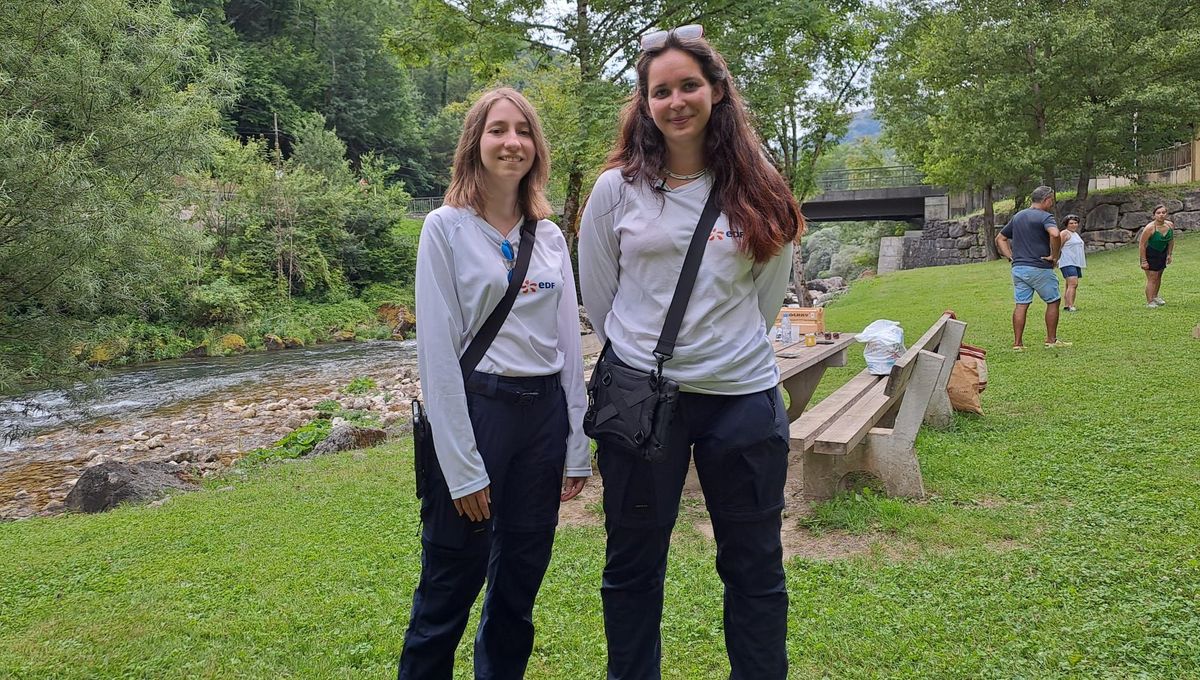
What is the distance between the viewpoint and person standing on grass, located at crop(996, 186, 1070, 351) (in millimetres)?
9141

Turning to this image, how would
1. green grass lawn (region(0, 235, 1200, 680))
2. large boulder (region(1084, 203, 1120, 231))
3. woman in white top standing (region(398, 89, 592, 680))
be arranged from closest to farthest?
woman in white top standing (region(398, 89, 592, 680))
green grass lawn (region(0, 235, 1200, 680))
large boulder (region(1084, 203, 1120, 231))

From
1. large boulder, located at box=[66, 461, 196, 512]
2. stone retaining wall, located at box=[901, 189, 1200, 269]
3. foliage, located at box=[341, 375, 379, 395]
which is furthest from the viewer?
stone retaining wall, located at box=[901, 189, 1200, 269]

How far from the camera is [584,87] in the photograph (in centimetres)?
1246

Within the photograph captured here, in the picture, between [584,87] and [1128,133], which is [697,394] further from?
[1128,133]

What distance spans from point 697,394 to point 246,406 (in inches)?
498

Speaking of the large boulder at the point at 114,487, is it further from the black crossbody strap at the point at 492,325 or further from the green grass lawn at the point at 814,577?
the black crossbody strap at the point at 492,325

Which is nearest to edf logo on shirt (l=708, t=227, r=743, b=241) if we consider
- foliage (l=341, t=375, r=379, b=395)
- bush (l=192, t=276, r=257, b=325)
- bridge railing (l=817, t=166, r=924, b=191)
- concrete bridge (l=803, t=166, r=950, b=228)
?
foliage (l=341, t=375, r=379, b=395)

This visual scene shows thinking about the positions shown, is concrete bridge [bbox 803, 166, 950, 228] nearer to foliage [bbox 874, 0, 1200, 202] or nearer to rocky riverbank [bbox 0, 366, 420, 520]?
foliage [bbox 874, 0, 1200, 202]

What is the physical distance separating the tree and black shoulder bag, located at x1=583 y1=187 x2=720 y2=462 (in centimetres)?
558

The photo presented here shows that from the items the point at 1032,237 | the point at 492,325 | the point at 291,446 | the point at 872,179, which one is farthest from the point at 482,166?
the point at 872,179

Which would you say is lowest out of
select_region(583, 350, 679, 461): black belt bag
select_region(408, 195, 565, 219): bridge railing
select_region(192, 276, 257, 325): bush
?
select_region(192, 276, 257, 325): bush

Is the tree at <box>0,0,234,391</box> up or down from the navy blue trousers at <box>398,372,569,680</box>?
up

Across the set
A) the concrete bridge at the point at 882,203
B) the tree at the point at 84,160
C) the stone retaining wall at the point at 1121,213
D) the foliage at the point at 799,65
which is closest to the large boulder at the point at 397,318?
the foliage at the point at 799,65

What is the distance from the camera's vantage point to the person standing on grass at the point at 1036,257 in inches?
360
